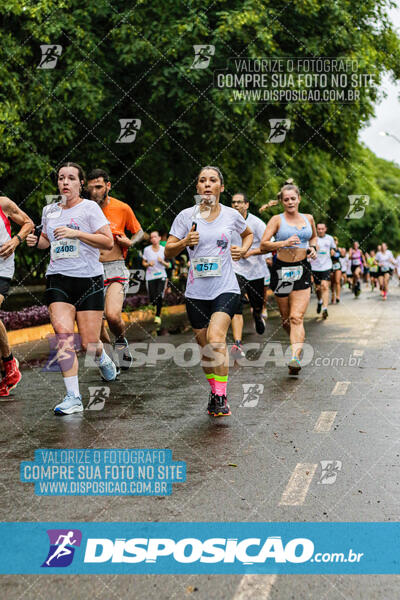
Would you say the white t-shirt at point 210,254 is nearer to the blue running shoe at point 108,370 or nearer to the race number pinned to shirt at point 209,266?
the race number pinned to shirt at point 209,266

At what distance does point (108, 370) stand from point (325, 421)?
9.58ft

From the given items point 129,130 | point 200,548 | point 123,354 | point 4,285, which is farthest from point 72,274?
point 129,130

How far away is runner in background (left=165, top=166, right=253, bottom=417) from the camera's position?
704 cm

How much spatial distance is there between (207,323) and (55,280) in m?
1.29

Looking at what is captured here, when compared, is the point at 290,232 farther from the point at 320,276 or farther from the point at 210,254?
the point at 320,276

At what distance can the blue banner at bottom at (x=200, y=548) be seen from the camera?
3.82m

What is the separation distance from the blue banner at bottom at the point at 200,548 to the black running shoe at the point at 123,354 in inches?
227

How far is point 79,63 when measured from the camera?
53.7 ft

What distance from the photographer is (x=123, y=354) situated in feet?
33.9

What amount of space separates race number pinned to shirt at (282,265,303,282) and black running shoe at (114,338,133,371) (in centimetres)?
198

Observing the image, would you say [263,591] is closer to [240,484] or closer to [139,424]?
[240,484]

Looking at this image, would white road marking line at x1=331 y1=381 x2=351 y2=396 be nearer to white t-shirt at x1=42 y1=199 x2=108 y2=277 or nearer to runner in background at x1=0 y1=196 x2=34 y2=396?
white t-shirt at x1=42 y1=199 x2=108 y2=277

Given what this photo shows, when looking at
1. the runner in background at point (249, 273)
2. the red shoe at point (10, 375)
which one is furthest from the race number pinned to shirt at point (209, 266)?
the runner in background at point (249, 273)

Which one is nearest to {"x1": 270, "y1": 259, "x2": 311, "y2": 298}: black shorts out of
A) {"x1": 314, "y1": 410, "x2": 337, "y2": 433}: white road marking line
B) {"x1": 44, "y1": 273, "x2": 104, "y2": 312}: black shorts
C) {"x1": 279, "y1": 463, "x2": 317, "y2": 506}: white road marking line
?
{"x1": 314, "y1": 410, "x2": 337, "y2": 433}: white road marking line
